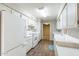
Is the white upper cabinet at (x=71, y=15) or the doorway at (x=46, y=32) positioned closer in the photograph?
the white upper cabinet at (x=71, y=15)

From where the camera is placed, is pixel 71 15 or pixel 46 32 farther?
pixel 46 32

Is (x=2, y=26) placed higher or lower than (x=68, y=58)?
higher

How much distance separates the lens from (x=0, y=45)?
6.44 feet

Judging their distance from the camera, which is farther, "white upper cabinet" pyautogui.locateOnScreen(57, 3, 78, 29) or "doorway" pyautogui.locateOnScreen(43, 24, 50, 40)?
"doorway" pyautogui.locateOnScreen(43, 24, 50, 40)

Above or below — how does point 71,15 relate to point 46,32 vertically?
above

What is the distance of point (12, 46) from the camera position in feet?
7.60

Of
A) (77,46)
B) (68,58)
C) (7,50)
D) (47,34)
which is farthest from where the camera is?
(47,34)

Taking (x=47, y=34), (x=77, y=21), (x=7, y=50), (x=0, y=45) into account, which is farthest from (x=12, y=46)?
(x=47, y=34)

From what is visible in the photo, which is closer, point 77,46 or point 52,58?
point 52,58

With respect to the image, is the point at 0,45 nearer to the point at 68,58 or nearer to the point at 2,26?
the point at 2,26

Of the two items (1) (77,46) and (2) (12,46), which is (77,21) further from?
(2) (12,46)

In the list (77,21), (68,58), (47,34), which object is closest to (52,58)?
(68,58)

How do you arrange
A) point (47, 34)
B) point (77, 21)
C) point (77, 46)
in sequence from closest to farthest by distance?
1. point (77, 21)
2. point (77, 46)
3. point (47, 34)

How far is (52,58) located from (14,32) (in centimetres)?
155
